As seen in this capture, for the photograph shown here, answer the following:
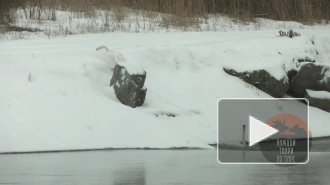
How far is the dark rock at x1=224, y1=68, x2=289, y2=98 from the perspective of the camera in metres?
16.6

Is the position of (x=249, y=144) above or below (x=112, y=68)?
below

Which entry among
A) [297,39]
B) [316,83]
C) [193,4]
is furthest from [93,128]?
[193,4]

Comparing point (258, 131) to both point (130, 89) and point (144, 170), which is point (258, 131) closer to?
point (130, 89)

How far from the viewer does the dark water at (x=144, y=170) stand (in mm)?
7590

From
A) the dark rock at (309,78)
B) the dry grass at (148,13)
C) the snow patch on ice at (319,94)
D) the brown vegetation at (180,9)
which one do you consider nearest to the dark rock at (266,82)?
the dark rock at (309,78)

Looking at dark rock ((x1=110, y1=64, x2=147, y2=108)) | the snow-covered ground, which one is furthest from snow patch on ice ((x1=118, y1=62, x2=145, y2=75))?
the snow-covered ground

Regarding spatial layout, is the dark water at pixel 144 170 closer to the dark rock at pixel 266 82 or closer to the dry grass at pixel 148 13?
the dark rock at pixel 266 82

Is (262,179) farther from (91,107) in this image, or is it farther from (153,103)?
(153,103)

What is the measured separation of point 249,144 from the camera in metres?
12.8

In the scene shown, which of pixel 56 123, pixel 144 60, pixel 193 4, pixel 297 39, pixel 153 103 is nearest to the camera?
pixel 56 123

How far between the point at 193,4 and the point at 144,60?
816 cm

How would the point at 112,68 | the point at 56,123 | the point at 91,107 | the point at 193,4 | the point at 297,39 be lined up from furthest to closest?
the point at 193,4 < the point at 297,39 < the point at 112,68 < the point at 91,107 < the point at 56,123

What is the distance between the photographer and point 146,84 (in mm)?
15164
